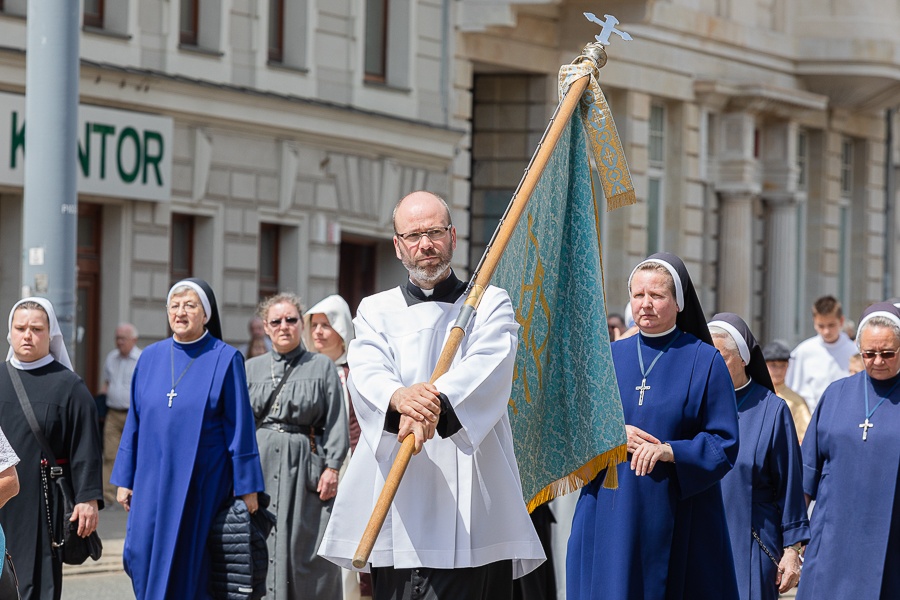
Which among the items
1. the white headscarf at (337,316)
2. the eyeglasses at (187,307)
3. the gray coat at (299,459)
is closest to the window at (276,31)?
the white headscarf at (337,316)

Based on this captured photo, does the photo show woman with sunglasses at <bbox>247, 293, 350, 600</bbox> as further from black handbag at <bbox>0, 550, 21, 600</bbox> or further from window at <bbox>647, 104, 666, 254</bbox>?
window at <bbox>647, 104, 666, 254</bbox>

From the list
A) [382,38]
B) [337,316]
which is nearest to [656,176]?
[382,38]

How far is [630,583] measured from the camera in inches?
298

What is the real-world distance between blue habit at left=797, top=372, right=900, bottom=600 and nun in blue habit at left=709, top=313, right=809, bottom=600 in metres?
0.30

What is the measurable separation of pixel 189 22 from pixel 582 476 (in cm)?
1528

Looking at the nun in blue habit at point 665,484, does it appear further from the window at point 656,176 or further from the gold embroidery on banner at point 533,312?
the window at point 656,176

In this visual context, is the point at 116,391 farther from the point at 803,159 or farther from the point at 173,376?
the point at 803,159

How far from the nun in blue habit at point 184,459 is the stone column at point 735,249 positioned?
77.5ft

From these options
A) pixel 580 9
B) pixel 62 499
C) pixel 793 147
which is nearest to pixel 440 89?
pixel 580 9

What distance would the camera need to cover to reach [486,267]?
253 inches

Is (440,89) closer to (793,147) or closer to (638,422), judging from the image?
(793,147)

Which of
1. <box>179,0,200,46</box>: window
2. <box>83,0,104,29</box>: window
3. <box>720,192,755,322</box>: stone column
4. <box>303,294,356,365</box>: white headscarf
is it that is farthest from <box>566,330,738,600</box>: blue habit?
<box>720,192,755,322</box>: stone column

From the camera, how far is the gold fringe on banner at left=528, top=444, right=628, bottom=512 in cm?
722

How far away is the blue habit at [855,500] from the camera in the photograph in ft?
28.8
